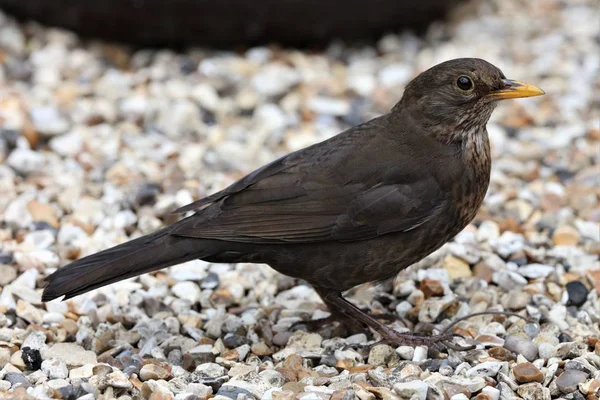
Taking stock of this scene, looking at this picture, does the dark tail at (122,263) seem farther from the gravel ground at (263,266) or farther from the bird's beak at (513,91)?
the bird's beak at (513,91)

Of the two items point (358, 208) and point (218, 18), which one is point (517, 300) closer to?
point (358, 208)

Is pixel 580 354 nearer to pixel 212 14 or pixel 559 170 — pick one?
pixel 559 170

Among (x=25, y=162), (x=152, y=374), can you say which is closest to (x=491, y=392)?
(x=152, y=374)

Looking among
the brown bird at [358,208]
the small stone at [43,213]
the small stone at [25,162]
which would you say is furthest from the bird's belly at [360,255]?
the small stone at [25,162]

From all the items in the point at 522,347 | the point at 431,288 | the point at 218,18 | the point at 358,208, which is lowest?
the point at 522,347

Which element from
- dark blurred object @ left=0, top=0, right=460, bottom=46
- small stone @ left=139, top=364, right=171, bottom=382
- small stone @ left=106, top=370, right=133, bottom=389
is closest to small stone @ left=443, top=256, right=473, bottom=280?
small stone @ left=139, top=364, right=171, bottom=382
